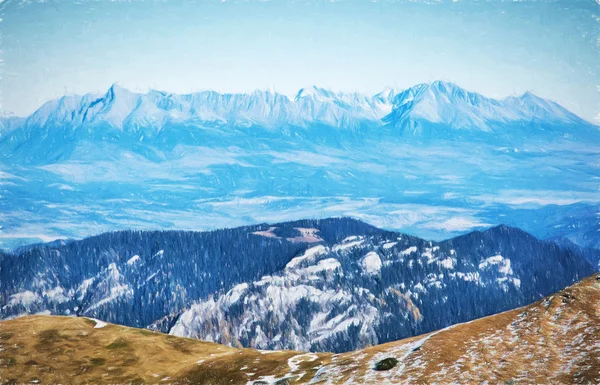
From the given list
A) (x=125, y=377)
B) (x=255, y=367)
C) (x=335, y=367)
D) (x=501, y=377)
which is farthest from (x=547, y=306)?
(x=125, y=377)

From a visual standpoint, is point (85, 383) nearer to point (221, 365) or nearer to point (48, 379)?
point (48, 379)

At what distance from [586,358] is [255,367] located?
3489 inches

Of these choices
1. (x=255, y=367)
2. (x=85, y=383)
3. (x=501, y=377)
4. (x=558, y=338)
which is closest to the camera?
(x=501, y=377)

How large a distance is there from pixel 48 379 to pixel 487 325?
137612 millimetres

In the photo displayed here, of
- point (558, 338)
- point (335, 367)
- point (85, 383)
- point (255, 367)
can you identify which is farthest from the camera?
point (85, 383)

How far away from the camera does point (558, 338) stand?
142000mm

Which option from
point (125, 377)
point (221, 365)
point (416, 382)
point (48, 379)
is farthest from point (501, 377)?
point (48, 379)

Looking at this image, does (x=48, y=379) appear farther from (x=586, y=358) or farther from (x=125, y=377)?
(x=586, y=358)

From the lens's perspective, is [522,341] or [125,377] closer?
[522,341]

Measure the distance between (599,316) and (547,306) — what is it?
46.0 ft

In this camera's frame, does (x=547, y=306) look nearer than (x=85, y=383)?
Yes

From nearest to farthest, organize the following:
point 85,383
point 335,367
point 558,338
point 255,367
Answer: point 558,338
point 335,367
point 255,367
point 85,383

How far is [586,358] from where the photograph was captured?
414 ft

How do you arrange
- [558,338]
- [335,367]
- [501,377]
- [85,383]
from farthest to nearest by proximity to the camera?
[85,383], [335,367], [558,338], [501,377]
